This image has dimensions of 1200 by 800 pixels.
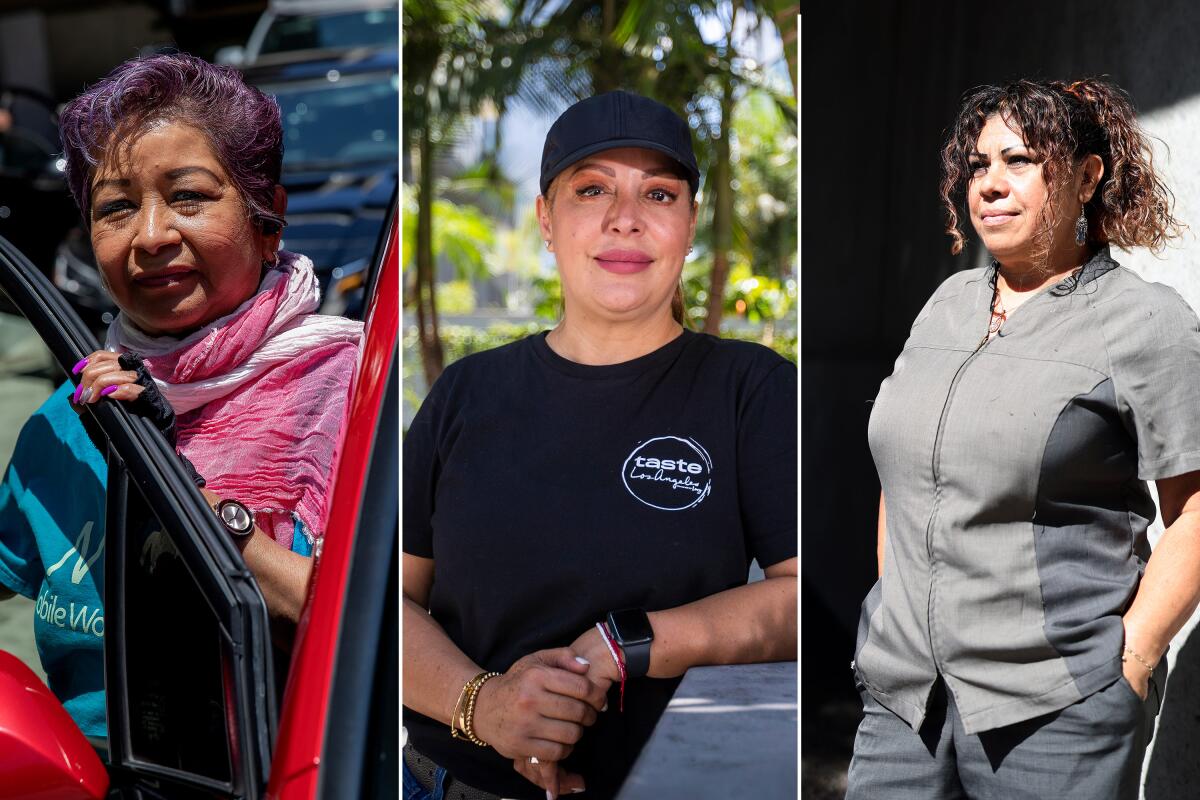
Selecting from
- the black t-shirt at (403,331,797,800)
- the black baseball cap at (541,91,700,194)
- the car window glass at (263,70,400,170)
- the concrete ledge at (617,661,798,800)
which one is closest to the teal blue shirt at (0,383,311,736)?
the black t-shirt at (403,331,797,800)

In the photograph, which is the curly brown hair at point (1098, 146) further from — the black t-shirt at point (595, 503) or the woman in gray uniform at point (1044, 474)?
the black t-shirt at point (595, 503)

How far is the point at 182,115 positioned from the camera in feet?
6.30

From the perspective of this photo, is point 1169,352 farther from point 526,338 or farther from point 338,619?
point 338,619

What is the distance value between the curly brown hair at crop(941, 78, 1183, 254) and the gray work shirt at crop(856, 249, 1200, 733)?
3.6 inches

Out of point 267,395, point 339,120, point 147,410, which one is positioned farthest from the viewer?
point 339,120

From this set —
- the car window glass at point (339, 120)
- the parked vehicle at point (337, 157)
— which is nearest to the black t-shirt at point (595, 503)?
the parked vehicle at point (337, 157)

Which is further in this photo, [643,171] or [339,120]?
[339,120]

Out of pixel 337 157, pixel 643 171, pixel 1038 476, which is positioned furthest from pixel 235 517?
pixel 337 157

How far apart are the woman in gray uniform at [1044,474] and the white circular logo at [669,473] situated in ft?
1.21

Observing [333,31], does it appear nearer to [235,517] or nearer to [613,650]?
[235,517]

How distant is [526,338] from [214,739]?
0.86m

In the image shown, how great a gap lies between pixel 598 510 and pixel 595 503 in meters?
0.01

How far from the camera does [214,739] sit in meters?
1.66

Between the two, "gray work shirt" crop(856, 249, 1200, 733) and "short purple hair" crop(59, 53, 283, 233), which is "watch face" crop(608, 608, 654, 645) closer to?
"gray work shirt" crop(856, 249, 1200, 733)
